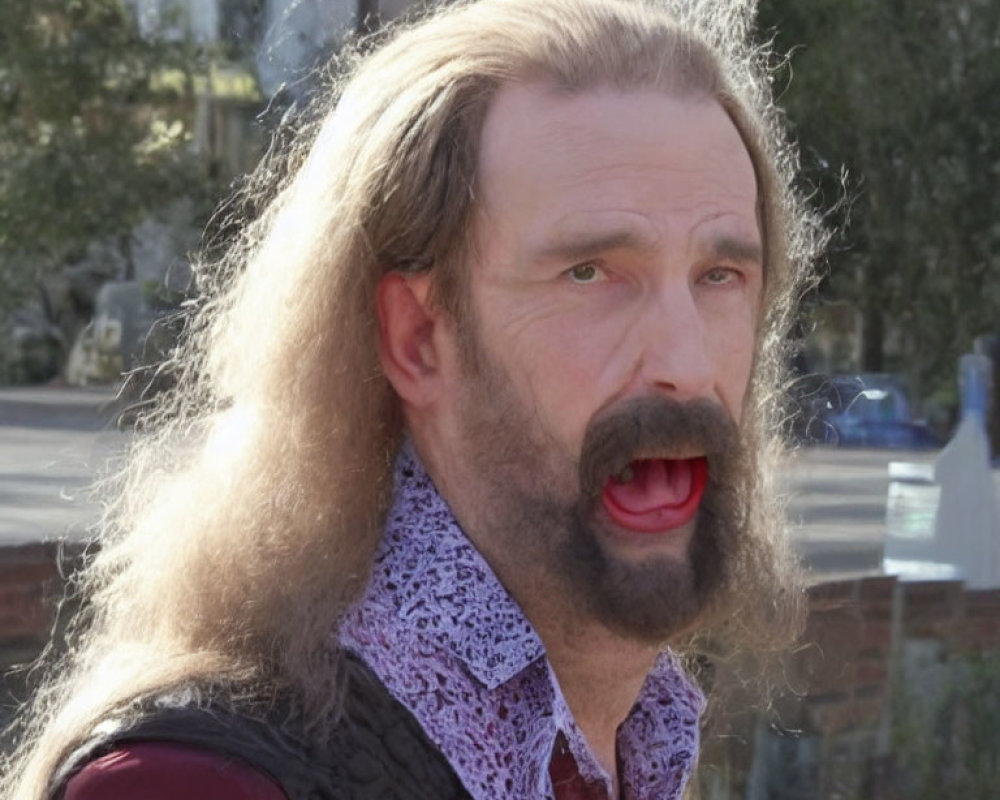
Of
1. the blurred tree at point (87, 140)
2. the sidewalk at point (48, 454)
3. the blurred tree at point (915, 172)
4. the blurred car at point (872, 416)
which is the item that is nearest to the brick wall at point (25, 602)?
the sidewalk at point (48, 454)

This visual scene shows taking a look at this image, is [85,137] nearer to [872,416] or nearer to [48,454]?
[48,454]

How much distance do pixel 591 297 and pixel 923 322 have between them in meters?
2.89

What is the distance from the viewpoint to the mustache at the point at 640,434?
62.0 inches

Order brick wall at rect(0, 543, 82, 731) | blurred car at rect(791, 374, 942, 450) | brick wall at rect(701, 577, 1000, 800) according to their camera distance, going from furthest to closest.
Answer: brick wall at rect(701, 577, 1000, 800), blurred car at rect(791, 374, 942, 450), brick wall at rect(0, 543, 82, 731)

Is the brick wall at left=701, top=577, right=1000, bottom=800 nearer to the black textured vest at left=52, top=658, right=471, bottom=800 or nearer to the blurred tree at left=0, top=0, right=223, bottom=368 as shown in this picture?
the blurred tree at left=0, top=0, right=223, bottom=368

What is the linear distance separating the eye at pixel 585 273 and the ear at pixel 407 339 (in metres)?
0.14

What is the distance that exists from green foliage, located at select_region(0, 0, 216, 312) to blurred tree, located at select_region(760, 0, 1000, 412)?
4.33ft

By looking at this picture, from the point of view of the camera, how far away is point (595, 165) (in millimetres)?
1606

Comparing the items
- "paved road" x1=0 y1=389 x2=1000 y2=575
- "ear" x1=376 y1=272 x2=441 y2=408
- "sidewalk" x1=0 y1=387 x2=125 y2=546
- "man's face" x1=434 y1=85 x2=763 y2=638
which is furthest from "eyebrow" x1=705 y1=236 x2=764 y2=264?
"sidewalk" x1=0 y1=387 x2=125 y2=546

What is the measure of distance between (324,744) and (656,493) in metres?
0.37

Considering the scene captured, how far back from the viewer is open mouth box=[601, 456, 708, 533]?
1.62 m

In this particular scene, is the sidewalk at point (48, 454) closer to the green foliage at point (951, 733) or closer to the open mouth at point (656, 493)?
the green foliage at point (951, 733)

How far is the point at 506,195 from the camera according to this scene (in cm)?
163

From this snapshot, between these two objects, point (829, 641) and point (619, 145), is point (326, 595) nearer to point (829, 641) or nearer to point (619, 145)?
point (619, 145)
